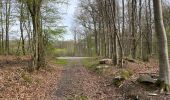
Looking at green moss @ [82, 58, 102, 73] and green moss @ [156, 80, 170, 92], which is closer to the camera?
green moss @ [156, 80, 170, 92]

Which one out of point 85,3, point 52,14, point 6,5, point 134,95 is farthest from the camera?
point 85,3

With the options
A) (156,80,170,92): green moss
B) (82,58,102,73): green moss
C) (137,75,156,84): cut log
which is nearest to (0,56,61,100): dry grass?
(137,75,156,84): cut log

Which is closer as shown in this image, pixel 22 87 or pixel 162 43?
pixel 162 43

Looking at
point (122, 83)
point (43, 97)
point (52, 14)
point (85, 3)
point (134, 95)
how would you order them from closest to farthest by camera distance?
point (134, 95) → point (43, 97) → point (122, 83) → point (52, 14) → point (85, 3)

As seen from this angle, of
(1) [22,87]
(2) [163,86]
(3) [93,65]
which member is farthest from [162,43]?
(3) [93,65]

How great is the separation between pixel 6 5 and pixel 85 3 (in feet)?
47.6

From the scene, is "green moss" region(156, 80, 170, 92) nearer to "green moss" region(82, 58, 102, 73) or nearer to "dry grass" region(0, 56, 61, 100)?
"dry grass" region(0, 56, 61, 100)

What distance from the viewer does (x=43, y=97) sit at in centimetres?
1328

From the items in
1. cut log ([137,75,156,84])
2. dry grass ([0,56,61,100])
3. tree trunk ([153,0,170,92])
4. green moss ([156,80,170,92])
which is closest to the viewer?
green moss ([156,80,170,92])

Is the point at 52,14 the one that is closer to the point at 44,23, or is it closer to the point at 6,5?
the point at 44,23

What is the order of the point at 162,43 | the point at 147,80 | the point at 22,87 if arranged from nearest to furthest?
the point at 162,43
the point at 147,80
the point at 22,87

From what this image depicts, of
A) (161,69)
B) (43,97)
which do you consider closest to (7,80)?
(43,97)

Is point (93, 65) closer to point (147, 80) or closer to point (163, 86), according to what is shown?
point (147, 80)

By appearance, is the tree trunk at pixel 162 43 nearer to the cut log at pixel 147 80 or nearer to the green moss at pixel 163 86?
the green moss at pixel 163 86
